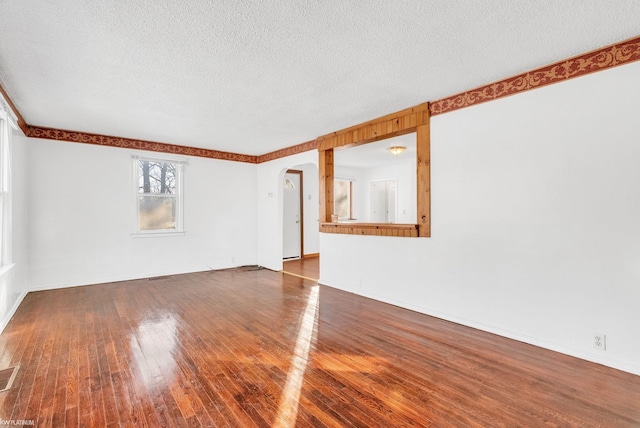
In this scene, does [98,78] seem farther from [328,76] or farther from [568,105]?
[568,105]

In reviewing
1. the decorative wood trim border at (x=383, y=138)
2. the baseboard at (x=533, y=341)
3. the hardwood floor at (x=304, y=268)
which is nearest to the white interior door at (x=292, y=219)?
the hardwood floor at (x=304, y=268)

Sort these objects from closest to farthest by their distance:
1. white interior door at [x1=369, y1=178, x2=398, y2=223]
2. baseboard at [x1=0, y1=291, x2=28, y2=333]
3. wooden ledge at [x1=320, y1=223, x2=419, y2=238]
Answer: baseboard at [x1=0, y1=291, x2=28, y2=333] < wooden ledge at [x1=320, y1=223, x2=419, y2=238] < white interior door at [x1=369, y1=178, x2=398, y2=223]

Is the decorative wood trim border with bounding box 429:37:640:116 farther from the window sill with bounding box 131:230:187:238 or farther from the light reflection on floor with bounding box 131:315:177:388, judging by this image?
the window sill with bounding box 131:230:187:238

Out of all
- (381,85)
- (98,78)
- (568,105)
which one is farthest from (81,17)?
(568,105)

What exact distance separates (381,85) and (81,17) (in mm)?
2450

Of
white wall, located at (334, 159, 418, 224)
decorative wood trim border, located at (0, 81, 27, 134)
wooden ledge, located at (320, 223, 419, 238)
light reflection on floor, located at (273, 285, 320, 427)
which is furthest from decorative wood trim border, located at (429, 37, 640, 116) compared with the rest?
decorative wood trim border, located at (0, 81, 27, 134)

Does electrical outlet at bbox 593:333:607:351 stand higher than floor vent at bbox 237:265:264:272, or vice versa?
electrical outlet at bbox 593:333:607:351

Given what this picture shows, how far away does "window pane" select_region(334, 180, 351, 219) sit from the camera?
29.1ft

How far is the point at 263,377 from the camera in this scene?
2.28 m

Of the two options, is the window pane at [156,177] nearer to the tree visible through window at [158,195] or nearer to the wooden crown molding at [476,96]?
the tree visible through window at [158,195]

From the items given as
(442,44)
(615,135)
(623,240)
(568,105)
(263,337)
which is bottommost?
(263,337)

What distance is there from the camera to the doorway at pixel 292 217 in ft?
26.0

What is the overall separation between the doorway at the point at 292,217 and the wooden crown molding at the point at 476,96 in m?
1.88

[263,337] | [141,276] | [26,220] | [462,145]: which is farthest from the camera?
[141,276]
